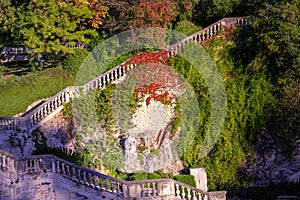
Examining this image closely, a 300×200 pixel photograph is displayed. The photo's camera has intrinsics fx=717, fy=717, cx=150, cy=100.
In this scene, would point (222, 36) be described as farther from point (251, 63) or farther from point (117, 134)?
point (117, 134)

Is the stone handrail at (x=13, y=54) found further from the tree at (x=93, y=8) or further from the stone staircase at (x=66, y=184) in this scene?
the stone staircase at (x=66, y=184)

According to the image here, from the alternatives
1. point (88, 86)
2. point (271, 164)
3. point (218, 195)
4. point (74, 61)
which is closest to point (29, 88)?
point (74, 61)

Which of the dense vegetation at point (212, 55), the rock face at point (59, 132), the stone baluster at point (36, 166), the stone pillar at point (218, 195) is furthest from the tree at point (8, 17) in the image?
the stone pillar at point (218, 195)

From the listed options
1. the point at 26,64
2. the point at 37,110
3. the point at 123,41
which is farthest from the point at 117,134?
the point at 26,64

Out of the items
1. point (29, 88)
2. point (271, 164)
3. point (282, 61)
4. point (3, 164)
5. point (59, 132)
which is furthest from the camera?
point (29, 88)

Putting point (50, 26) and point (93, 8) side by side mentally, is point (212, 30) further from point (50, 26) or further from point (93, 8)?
point (50, 26)

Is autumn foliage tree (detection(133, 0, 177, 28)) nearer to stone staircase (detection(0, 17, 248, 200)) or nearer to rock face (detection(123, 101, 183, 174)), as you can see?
→ rock face (detection(123, 101, 183, 174))

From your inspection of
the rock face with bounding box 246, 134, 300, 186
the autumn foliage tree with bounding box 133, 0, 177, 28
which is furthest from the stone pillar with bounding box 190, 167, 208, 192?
the autumn foliage tree with bounding box 133, 0, 177, 28
